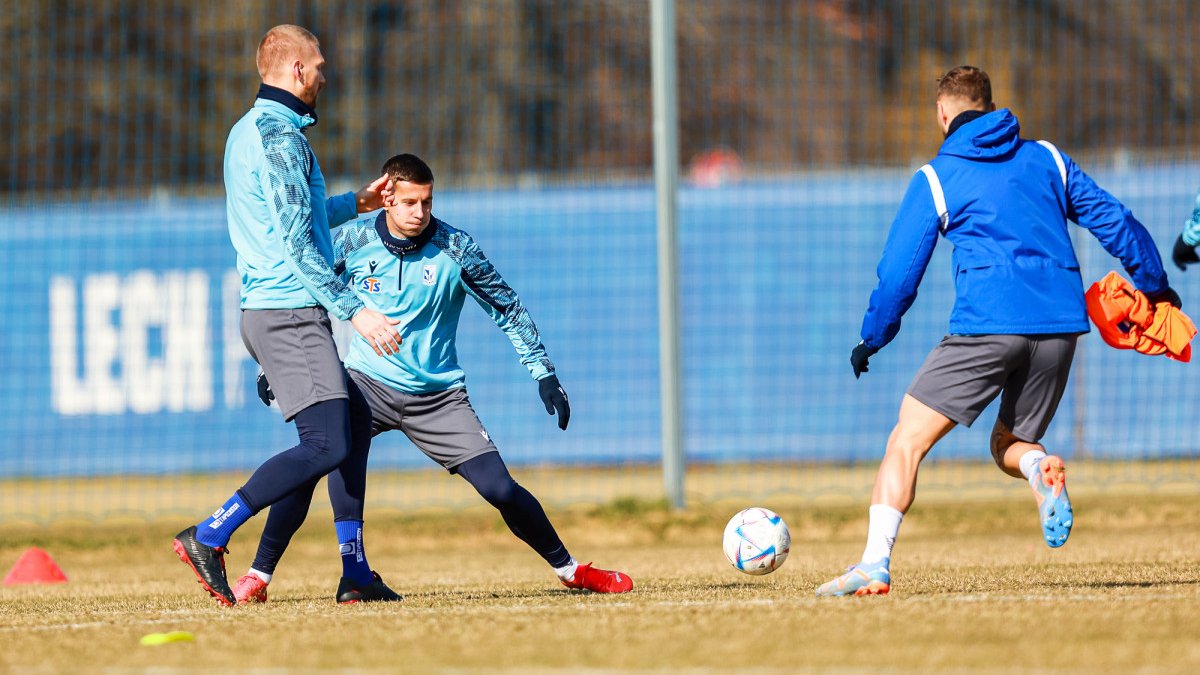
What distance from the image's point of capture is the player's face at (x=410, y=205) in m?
7.22

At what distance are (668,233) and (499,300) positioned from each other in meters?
4.58

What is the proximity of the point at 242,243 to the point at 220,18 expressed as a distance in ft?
50.6

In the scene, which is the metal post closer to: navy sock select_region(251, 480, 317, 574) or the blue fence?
the blue fence

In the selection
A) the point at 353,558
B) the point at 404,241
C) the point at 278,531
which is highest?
the point at 404,241

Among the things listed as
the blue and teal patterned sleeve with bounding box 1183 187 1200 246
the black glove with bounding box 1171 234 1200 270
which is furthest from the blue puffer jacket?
the black glove with bounding box 1171 234 1200 270

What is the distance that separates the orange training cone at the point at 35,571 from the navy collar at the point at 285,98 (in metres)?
3.92

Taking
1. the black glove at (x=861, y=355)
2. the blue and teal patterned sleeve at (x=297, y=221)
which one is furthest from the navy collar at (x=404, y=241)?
the black glove at (x=861, y=355)

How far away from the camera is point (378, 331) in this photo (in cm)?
636

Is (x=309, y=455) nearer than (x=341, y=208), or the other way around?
(x=309, y=455)

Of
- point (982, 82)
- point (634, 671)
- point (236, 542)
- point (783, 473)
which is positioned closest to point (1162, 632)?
point (634, 671)

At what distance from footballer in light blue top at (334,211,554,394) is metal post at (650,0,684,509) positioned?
4.40m

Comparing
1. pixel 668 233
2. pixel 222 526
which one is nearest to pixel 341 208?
pixel 222 526

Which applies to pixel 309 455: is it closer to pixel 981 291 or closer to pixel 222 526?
pixel 222 526

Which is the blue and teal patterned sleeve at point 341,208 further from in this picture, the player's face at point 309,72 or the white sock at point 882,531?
the white sock at point 882,531
